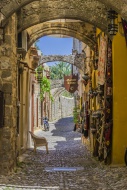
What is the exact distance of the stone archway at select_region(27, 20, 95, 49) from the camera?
48.3 ft

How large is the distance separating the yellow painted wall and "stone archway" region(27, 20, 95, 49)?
14.1 feet

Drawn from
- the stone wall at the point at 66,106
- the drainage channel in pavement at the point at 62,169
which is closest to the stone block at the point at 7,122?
the drainage channel in pavement at the point at 62,169

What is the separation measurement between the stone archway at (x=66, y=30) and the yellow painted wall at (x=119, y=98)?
4.31 meters

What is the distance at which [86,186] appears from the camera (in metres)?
7.39

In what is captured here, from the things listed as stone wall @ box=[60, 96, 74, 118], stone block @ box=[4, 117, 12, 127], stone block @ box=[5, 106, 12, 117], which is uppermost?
stone block @ box=[5, 106, 12, 117]

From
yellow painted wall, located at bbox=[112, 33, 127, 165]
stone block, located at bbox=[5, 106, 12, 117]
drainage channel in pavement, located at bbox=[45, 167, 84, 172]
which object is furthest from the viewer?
yellow painted wall, located at bbox=[112, 33, 127, 165]

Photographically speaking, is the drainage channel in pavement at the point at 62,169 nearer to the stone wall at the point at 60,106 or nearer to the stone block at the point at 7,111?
the stone block at the point at 7,111

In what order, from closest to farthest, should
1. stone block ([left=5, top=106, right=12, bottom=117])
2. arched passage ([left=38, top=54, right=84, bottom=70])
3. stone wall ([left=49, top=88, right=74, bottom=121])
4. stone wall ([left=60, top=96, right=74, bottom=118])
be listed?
stone block ([left=5, top=106, right=12, bottom=117]) → arched passage ([left=38, top=54, right=84, bottom=70]) → stone wall ([left=49, top=88, right=74, bottom=121]) → stone wall ([left=60, top=96, right=74, bottom=118])

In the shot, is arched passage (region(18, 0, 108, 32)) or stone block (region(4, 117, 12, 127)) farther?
arched passage (region(18, 0, 108, 32))

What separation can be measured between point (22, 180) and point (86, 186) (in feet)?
4.05

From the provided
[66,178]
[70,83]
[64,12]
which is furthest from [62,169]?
[70,83]

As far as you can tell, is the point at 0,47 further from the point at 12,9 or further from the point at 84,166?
the point at 84,166

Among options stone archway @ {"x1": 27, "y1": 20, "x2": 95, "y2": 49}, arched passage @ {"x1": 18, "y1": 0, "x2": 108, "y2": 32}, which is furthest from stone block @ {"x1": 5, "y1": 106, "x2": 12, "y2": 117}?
stone archway @ {"x1": 27, "y1": 20, "x2": 95, "y2": 49}

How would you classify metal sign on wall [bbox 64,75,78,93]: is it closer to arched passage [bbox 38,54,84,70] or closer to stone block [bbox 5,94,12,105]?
arched passage [bbox 38,54,84,70]
